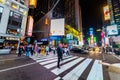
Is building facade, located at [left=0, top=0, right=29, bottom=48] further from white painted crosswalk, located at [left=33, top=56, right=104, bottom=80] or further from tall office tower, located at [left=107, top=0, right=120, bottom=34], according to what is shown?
tall office tower, located at [left=107, top=0, right=120, bottom=34]

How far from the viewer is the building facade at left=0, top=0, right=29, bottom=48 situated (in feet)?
91.9

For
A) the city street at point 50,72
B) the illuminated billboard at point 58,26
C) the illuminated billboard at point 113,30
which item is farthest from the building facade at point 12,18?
the illuminated billboard at point 113,30

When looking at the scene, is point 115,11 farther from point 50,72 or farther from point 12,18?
point 50,72

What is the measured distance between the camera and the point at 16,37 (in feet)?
103

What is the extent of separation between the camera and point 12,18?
31.0m

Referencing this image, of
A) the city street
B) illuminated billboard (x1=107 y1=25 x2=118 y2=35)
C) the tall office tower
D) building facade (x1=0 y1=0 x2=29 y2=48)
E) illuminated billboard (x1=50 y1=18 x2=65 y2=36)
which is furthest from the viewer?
the tall office tower

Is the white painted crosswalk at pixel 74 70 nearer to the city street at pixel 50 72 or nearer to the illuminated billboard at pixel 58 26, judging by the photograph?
the city street at pixel 50 72

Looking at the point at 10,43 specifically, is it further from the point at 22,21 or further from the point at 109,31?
the point at 109,31

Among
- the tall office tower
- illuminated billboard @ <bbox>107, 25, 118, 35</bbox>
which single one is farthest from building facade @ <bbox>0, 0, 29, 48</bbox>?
the tall office tower

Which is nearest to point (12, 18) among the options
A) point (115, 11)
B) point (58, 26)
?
point (58, 26)

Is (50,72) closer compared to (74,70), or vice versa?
(50,72)

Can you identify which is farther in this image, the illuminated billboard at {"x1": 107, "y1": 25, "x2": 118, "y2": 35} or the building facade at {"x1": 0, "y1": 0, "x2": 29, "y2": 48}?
the illuminated billboard at {"x1": 107, "y1": 25, "x2": 118, "y2": 35}

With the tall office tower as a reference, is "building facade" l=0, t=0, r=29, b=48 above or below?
below

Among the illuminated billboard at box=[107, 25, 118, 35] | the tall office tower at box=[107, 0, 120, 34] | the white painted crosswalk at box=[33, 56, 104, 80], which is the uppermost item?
the tall office tower at box=[107, 0, 120, 34]
